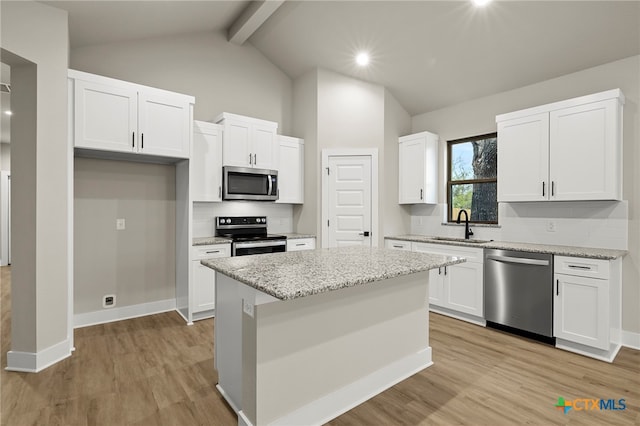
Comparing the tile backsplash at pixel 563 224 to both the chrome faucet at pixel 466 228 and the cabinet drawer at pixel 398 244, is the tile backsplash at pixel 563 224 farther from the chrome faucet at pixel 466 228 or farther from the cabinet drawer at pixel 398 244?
the cabinet drawer at pixel 398 244

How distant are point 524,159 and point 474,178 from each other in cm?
97

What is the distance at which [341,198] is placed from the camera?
14.8 ft

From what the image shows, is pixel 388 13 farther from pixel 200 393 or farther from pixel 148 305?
pixel 148 305

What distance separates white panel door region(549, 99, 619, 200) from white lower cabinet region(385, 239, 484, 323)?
105 centimetres

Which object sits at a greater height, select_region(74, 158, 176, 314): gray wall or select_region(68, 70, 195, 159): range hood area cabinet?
select_region(68, 70, 195, 159): range hood area cabinet

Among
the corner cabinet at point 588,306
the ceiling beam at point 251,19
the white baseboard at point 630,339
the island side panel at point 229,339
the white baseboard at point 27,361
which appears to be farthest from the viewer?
the ceiling beam at point 251,19

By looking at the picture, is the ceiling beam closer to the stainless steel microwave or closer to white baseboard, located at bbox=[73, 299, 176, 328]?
the stainless steel microwave

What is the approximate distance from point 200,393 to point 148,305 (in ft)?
6.54

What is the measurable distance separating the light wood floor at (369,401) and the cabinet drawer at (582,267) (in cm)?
73

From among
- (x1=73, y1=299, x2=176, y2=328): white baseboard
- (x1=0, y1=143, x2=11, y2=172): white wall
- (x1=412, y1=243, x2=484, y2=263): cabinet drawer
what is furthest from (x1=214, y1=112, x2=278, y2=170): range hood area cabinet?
(x1=0, y1=143, x2=11, y2=172): white wall

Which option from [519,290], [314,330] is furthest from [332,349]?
[519,290]

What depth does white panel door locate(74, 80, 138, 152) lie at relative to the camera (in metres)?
2.87

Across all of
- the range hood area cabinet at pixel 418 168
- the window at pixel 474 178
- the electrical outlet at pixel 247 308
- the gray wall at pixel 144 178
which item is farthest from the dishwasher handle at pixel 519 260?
the gray wall at pixel 144 178

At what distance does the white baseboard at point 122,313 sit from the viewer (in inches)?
133
